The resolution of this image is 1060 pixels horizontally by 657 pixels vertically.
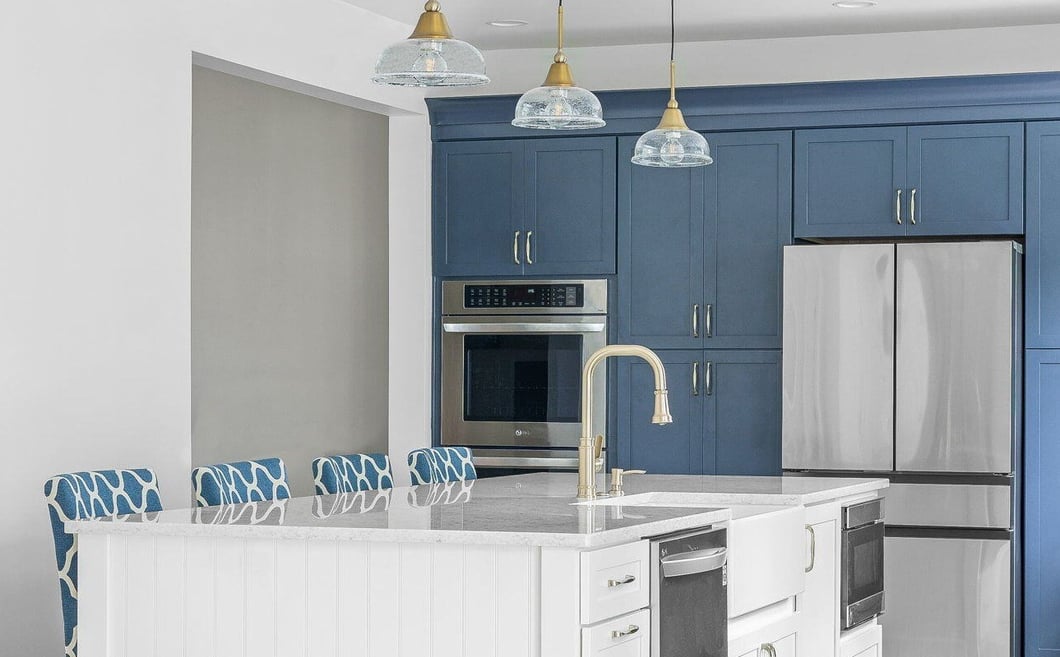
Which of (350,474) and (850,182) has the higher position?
(850,182)

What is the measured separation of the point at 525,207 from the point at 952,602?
235 cm

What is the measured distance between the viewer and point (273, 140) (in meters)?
5.13

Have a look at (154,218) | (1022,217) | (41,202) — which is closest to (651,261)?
(1022,217)

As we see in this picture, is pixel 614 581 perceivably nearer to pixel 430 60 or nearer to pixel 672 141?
pixel 430 60

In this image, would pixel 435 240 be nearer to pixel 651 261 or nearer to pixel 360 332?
pixel 360 332

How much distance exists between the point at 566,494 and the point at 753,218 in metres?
2.41

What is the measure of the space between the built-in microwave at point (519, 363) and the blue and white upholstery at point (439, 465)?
1.19m

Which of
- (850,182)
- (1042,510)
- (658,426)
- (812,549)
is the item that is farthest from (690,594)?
(850,182)

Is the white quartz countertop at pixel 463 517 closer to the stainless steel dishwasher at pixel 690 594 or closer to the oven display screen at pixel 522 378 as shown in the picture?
the stainless steel dishwasher at pixel 690 594

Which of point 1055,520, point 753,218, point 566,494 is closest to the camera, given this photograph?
point 566,494

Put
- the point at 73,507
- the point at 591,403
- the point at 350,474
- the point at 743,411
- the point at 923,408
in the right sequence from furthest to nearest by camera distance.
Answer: the point at 743,411, the point at 923,408, the point at 350,474, the point at 591,403, the point at 73,507

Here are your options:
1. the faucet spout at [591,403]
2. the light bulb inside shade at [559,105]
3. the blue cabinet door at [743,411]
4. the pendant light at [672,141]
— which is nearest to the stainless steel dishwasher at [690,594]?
the faucet spout at [591,403]

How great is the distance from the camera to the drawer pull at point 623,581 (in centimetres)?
245

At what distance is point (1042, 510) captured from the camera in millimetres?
5141
